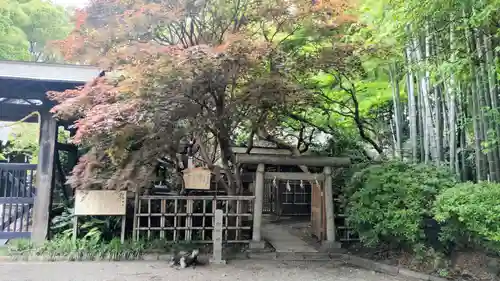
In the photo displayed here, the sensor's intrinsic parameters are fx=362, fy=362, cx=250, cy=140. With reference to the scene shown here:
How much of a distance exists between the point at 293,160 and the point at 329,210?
1.29 m

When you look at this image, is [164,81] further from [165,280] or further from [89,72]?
[165,280]

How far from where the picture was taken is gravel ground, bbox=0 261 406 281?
5297 mm

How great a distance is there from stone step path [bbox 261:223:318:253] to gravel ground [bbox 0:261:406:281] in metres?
0.88

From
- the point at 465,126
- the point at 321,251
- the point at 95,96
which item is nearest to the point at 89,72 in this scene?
the point at 95,96

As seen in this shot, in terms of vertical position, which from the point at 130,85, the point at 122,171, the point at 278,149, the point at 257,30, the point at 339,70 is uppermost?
the point at 257,30

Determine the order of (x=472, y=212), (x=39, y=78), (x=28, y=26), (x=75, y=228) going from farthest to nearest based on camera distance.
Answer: (x=28, y=26), (x=75, y=228), (x=39, y=78), (x=472, y=212)

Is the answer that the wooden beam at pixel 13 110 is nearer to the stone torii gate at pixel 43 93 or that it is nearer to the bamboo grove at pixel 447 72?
the stone torii gate at pixel 43 93

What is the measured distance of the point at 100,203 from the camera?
6.48m

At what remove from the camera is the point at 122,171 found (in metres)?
6.38

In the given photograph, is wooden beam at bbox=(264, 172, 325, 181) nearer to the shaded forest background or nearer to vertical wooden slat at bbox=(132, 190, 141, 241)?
the shaded forest background

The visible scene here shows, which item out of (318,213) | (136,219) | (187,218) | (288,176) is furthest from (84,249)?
(318,213)

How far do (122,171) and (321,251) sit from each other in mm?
4098

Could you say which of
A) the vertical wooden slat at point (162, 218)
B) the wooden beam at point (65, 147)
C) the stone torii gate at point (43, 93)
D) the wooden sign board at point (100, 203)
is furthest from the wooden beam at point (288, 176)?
the wooden beam at point (65, 147)

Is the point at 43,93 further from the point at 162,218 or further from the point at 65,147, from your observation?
the point at 162,218
